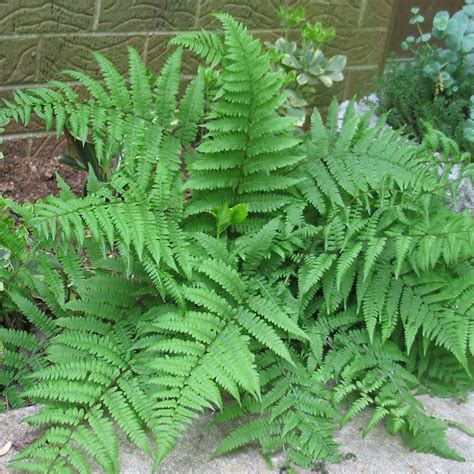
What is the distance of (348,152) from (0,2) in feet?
6.70

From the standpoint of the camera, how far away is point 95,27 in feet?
13.9

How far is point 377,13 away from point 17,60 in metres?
2.56

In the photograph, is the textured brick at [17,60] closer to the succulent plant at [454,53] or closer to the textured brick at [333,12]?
the textured brick at [333,12]

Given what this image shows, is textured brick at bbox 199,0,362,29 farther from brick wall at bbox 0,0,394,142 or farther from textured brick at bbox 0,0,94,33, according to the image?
textured brick at bbox 0,0,94,33

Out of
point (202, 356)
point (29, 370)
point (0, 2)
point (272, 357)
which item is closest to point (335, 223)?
point (272, 357)

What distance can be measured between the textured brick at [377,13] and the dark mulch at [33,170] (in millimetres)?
2309

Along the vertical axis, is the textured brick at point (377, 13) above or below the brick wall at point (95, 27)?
above

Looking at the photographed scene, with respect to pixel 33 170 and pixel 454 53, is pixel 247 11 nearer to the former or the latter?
pixel 454 53

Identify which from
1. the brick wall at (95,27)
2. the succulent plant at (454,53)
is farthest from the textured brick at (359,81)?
the succulent plant at (454,53)

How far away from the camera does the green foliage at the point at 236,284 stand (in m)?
2.51

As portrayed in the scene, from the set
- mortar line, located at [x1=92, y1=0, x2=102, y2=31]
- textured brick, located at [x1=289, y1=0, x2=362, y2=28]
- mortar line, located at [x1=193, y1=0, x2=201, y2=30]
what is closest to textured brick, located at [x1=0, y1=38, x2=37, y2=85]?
mortar line, located at [x1=92, y1=0, x2=102, y2=31]

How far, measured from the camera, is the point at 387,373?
2793 millimetres

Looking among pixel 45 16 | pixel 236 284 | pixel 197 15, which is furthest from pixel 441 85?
pixel 45 16

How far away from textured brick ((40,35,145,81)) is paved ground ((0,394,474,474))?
7.34 feet
